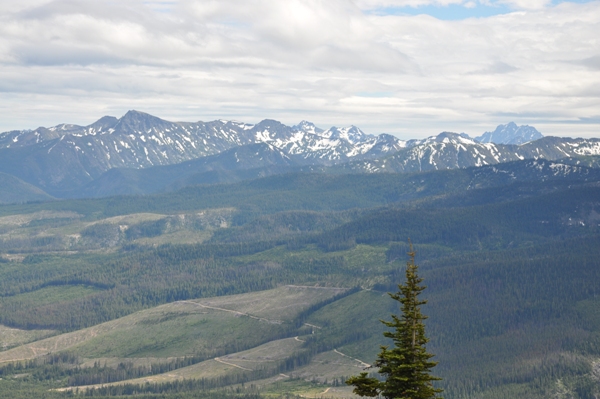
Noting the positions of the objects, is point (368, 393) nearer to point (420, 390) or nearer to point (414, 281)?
point (420, 390)

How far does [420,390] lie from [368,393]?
12.0 feet

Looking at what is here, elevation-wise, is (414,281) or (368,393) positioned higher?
(414,281)

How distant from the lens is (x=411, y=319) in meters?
56.6

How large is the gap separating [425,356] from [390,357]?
2454 mm

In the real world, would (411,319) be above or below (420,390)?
above

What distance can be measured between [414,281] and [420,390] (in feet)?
25.0

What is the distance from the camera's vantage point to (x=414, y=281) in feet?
186

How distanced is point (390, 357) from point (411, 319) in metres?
3.08

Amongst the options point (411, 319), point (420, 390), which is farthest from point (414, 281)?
point (420, 390)

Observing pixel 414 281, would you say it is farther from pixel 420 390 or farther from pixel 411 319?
pixel 420 390

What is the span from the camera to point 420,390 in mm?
56062

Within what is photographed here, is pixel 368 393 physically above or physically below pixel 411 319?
below

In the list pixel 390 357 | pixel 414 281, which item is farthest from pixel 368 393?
pixel 414 281

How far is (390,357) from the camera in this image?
55906 mm
